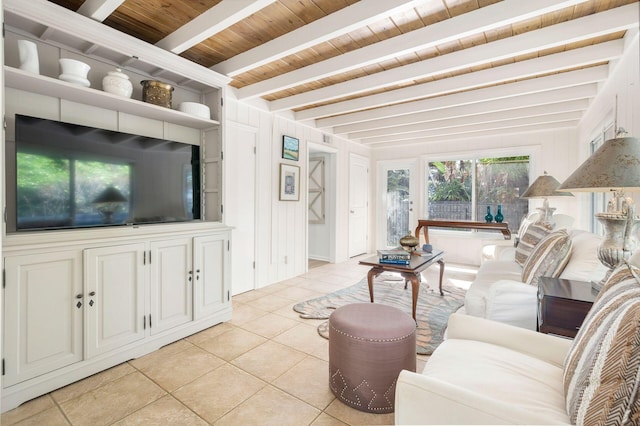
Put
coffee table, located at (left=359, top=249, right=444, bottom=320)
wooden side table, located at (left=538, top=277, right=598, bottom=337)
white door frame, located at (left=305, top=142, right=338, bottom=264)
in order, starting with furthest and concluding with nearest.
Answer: white door frame, located at (left=305, top=142, right=338, bottom=264), coffee table, located at (left=359, top=249, right=444, bottom=320), wooden side table, located at (left=538, top=277, right=598, bottom=337)

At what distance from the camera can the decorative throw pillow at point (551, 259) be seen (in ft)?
6.69

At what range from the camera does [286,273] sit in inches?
177

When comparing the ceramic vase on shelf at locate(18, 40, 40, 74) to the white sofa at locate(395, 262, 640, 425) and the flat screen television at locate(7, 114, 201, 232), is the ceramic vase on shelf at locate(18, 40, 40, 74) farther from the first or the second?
the white sofa at locate(395, 262, 640, 425)

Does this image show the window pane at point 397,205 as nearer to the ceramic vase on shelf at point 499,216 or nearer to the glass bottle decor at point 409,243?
the ceramic vase on shelf at point 499,216

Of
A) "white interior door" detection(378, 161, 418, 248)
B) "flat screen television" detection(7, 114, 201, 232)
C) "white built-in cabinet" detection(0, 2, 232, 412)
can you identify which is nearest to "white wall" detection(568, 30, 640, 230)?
"white interior door" detection(378, 161, 418, 248)

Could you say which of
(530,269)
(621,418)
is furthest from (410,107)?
(621,418)

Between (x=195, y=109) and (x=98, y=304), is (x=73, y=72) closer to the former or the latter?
(x=195, y=109)

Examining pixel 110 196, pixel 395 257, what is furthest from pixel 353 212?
pixel 110 196

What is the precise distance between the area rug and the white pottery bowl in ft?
7.12

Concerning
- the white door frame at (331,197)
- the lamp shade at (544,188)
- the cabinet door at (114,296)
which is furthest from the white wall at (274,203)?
the lamp shade at (544,188)

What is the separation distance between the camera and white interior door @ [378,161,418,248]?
627cm

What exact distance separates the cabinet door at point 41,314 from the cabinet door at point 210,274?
0.85 m

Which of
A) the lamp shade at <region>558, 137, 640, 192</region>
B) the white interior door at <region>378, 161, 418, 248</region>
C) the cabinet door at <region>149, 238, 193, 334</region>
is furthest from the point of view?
the white interior door at <region>378, 161, 418, 248</region>

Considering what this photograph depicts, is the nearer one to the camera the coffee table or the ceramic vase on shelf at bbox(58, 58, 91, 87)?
the ceramic vase on shelf at bbox(58, 58, 91, 87)
